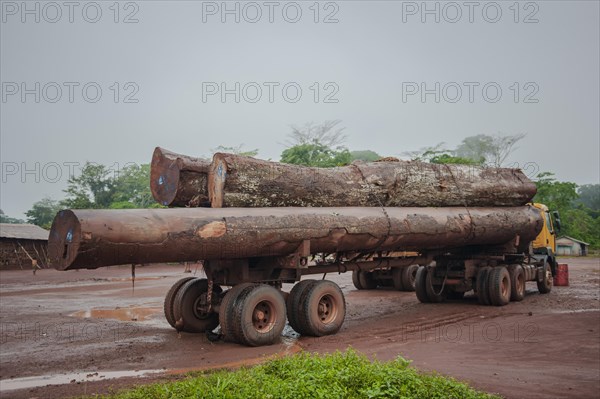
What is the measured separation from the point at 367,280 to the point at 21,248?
2261cm

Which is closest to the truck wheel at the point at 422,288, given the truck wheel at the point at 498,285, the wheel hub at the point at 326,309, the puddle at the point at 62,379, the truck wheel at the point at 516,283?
the truck wheel at the point at 498,285

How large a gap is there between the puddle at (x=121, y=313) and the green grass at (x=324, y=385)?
7471 millimetres

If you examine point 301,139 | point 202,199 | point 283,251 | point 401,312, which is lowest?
point 401,312

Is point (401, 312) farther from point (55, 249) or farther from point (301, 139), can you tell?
point (301, 139)

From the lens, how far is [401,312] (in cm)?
1338

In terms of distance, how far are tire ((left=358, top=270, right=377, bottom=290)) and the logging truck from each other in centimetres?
444

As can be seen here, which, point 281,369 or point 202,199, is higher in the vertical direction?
point 202,199

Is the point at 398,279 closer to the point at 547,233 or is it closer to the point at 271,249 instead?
the point at 547,233

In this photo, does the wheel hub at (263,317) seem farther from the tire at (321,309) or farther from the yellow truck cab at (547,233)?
the yellow truck cab at (547,233)

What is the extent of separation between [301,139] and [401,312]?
144 feet

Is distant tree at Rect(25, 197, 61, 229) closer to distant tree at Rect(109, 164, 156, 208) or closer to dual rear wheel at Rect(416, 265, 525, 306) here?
distant tree at Rect(109, 164, 156, 208)

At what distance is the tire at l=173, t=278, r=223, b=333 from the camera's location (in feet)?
33.7

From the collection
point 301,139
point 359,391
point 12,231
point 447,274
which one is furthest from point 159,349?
point 301,139

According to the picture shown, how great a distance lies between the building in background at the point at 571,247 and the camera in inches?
1736
